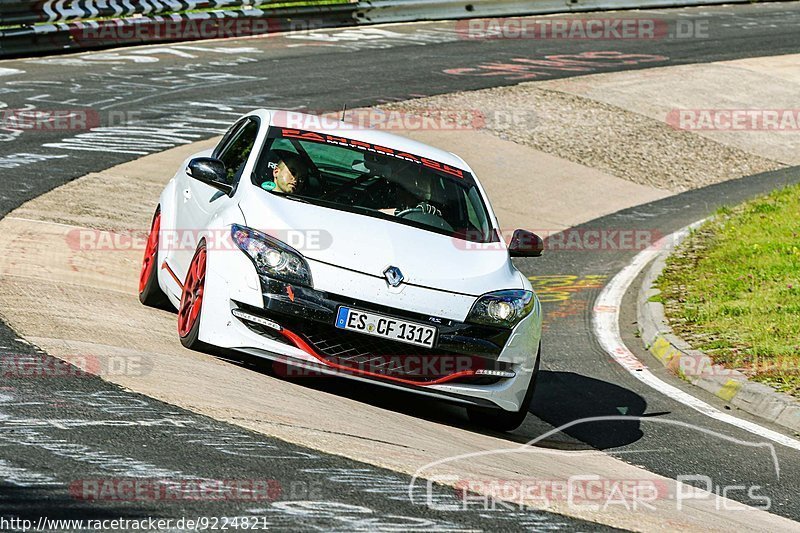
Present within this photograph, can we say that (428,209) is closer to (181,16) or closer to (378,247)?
(378,247)

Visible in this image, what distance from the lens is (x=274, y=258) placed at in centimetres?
720

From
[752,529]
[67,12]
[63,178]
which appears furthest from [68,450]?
[67,12]

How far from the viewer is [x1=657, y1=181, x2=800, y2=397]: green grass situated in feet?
32.3

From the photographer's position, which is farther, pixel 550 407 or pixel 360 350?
pixel 550 407

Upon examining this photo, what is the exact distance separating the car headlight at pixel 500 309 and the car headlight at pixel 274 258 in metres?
1.01

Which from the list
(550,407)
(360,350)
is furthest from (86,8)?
(360,350)

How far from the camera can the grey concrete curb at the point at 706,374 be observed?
884 centimetres

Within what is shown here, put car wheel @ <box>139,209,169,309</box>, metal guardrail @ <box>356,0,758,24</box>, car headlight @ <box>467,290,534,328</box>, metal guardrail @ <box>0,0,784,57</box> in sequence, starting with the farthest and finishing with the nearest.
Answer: metal guardrail @ <box>356,0,758,24</box> → metal guardrail @ <box>0,0,784,57</box> → car wheel @ <box>139,209,169,309</box> → car headlight @ <box>467,290,534,328</box>

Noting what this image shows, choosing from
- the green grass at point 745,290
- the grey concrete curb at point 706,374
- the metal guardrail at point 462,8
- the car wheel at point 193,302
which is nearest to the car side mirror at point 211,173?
the car wheel at point 193,302

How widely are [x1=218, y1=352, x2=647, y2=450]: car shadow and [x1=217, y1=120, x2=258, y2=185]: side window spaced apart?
4.86 ft

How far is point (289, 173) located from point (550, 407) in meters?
2.46

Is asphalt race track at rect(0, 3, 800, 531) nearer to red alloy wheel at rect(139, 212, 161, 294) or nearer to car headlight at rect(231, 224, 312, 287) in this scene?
car headlight at rect(231, 224, 312, 287)

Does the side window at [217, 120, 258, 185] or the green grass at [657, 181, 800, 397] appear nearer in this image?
the side window at [217, 120, 258, 185]

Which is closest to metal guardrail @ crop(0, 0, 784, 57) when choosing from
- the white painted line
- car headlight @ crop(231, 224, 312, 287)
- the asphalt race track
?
the asphalt race track
